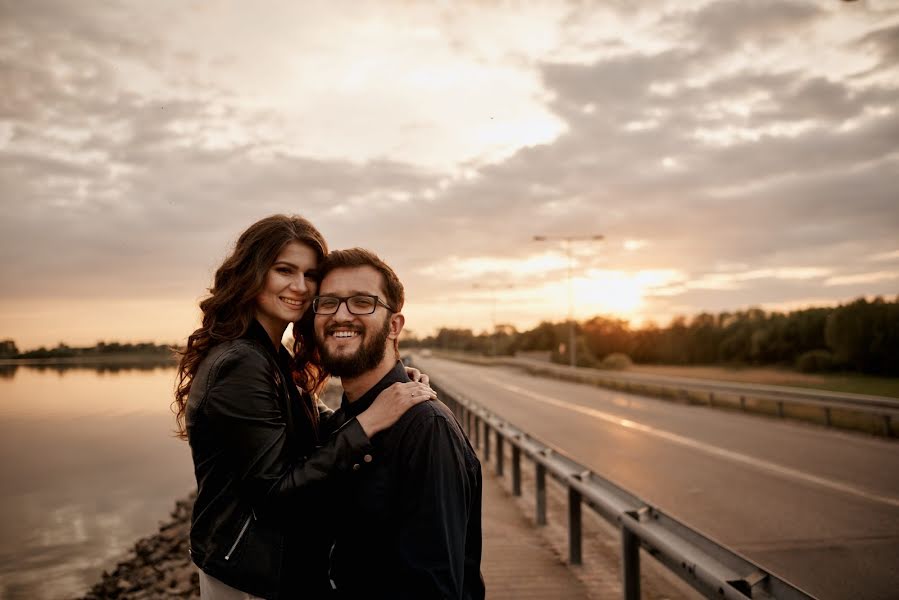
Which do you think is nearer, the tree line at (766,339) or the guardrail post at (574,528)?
the guardrail post at (574,528)

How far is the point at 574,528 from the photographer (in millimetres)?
5809

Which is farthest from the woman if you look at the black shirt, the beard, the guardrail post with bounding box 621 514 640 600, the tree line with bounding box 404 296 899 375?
the tree line with bounding box 404 296 899 375

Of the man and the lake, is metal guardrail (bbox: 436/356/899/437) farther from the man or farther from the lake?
the lake

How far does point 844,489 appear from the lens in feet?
29.4

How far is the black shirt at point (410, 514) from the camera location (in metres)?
2.08

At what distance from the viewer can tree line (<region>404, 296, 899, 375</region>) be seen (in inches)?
1430

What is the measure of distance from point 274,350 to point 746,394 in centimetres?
1863

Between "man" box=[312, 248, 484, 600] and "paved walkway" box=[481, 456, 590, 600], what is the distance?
284 centimetres

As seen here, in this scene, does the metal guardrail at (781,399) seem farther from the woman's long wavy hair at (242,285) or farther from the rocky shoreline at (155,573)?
the woman's long wavy hair at (242,285)

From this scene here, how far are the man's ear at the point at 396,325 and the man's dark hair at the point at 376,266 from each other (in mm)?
31

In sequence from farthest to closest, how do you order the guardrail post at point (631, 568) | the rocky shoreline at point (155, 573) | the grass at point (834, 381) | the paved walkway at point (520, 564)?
the grass at point (834, 381), the rocky shoreline at point (155, 573), the paved walkway at point (520, 564), the guardrail post at point (631, 568)

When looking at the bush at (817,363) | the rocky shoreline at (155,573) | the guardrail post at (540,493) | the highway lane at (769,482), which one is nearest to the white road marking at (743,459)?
the highway lane at (769,482)

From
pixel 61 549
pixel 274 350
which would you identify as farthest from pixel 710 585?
pixel 61 549

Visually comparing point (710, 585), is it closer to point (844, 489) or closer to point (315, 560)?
point (315, 560)
